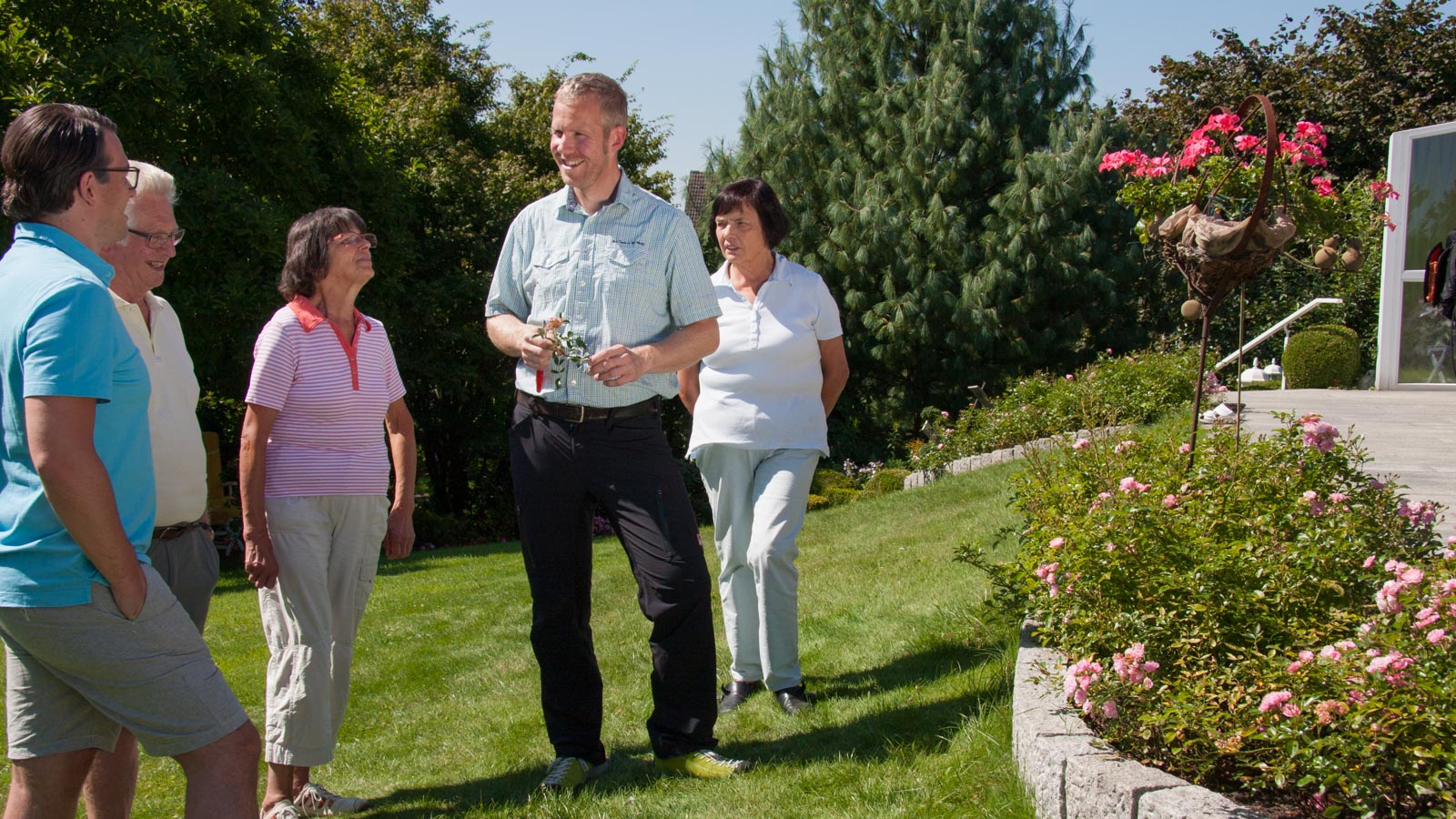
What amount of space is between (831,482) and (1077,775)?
11.8m

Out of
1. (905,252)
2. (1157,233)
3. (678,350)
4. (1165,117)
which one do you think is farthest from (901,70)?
(678,350)

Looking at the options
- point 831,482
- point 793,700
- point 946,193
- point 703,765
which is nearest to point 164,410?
point 703,765

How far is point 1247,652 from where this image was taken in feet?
9.62

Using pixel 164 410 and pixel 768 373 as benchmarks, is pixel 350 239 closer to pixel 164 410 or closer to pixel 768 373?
pixel 164 410

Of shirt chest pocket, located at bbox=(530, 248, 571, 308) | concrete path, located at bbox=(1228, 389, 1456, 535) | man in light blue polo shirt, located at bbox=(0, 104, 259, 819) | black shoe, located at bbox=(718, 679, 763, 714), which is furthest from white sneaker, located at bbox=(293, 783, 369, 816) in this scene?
concrete path, located at bbox=(1228, 389, 1456, 535)

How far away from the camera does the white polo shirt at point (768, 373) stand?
432 cm

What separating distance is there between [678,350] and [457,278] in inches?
584

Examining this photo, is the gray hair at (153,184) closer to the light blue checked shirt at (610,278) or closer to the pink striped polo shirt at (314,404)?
the pink striped polo shirt at (314,404)

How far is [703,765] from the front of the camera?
3.55 meters

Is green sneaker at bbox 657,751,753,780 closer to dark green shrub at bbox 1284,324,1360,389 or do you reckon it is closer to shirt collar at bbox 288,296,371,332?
shirt collar at bbox 288,296,371,332

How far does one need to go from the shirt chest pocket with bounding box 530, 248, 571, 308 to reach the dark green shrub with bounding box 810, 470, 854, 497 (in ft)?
35.0

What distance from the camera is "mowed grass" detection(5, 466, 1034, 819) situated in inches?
130

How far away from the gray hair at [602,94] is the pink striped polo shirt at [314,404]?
1.07 metres

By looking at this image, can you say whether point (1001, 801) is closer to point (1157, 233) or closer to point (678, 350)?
point (678, 350)
